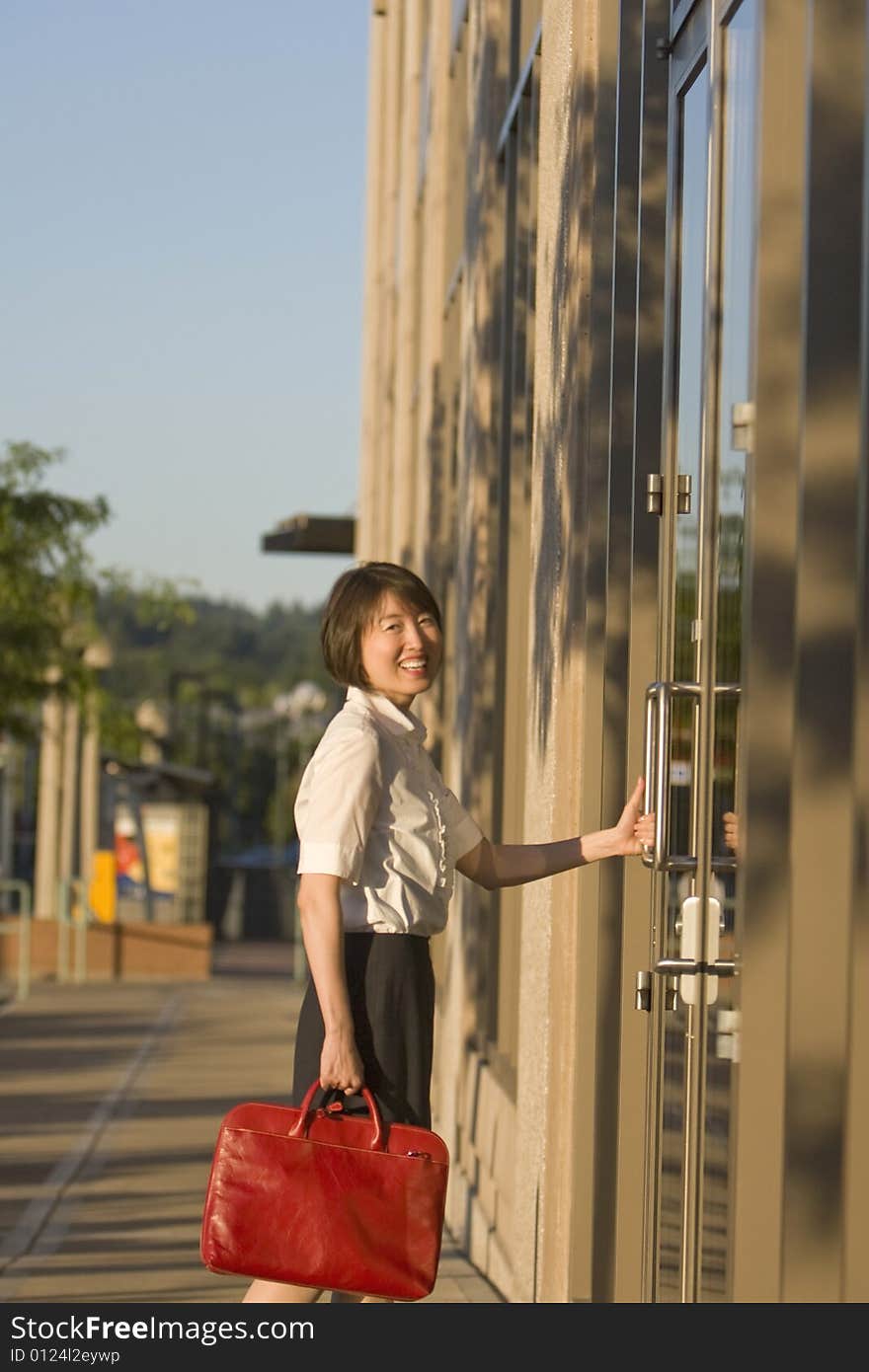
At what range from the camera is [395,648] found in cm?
430

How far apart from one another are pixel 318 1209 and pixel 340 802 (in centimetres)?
77

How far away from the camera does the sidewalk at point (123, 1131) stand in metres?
7.05

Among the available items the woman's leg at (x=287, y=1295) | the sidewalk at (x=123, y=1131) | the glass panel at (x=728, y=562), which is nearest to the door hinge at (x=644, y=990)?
the glass panel at (x=728, y=562)

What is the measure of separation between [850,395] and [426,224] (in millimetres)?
10874

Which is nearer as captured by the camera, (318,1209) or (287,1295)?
(318,1209)

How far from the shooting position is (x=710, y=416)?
3.95m

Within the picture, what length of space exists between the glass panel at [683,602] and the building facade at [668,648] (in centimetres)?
1

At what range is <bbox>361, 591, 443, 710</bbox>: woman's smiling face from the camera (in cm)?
431

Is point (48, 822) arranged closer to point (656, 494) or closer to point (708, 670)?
point (656, 494)

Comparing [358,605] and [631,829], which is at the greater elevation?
[358,605]
